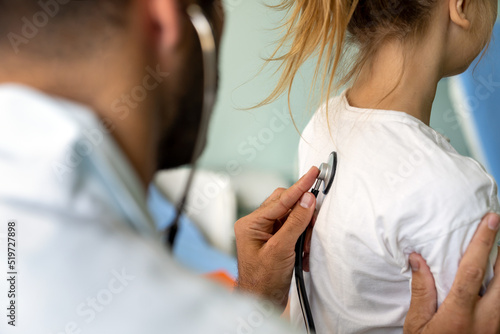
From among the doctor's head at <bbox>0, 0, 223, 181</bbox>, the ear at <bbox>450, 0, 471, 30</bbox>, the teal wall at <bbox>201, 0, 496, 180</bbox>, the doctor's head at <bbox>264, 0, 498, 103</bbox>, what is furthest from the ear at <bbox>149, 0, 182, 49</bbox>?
the teal wall at <bbox>201, 0, 496, 180</bbox>

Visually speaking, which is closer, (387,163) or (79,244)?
(79,244)

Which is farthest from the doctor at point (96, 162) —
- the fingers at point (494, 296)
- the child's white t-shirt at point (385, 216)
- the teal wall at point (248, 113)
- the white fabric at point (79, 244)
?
the teal wall at point (248, 113)

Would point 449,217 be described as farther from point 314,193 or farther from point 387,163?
point 314,193

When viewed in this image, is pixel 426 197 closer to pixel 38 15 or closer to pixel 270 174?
pixel 38 15

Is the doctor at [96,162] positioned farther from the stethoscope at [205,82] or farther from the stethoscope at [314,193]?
the stethoscope at [314,193]

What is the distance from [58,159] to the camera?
32 centimetres

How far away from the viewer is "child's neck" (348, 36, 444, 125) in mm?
789

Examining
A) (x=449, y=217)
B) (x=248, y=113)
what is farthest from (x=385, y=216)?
(x=248, y=113)

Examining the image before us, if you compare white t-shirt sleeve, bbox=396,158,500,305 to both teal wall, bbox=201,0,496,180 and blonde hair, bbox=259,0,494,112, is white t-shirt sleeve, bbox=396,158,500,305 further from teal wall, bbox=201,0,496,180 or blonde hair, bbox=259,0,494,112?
teal wall, bbox=201,0,496,180

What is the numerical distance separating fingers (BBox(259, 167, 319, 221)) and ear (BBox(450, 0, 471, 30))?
1.11 feet

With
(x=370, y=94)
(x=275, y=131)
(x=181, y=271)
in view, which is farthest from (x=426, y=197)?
(x=275, y=131)

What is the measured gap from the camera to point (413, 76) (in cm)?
80

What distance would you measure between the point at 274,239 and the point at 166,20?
578 mm

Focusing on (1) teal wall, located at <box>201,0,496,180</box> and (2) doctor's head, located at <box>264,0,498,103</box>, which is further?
(1) teal wall, located at <box>201,0,496,180</box>
